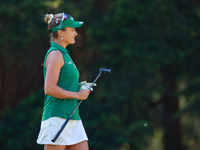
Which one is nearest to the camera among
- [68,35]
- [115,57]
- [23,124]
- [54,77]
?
[54,77]

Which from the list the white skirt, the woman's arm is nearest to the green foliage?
the white skirt

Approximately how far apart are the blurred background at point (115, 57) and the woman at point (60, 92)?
468 centimetres

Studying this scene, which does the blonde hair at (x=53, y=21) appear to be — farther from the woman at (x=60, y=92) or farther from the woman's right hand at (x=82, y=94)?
the woman's right hand at (x=82, y=94)

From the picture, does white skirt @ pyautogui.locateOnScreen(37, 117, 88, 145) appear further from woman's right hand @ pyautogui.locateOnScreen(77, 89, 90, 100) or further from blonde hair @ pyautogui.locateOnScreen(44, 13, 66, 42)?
blonde hair @ pyautogui.locateOnScreen(44, 13, 66, 42)

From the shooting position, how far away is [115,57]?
857 centimetres

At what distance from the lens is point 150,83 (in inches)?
354

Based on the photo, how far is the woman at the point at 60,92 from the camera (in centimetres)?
334

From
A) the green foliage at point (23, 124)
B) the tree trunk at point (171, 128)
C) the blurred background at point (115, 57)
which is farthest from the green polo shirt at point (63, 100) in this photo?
the tree trunk at point (171, 128)

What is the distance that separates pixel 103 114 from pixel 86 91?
528cm

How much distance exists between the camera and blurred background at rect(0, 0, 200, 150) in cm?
837

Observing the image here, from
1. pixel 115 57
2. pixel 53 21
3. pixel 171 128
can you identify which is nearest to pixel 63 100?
pixel 53 21

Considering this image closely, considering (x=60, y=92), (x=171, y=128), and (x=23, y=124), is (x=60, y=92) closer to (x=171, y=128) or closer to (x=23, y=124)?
(x=23, y=124)

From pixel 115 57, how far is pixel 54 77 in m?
5.31

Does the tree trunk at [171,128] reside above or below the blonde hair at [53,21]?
below
